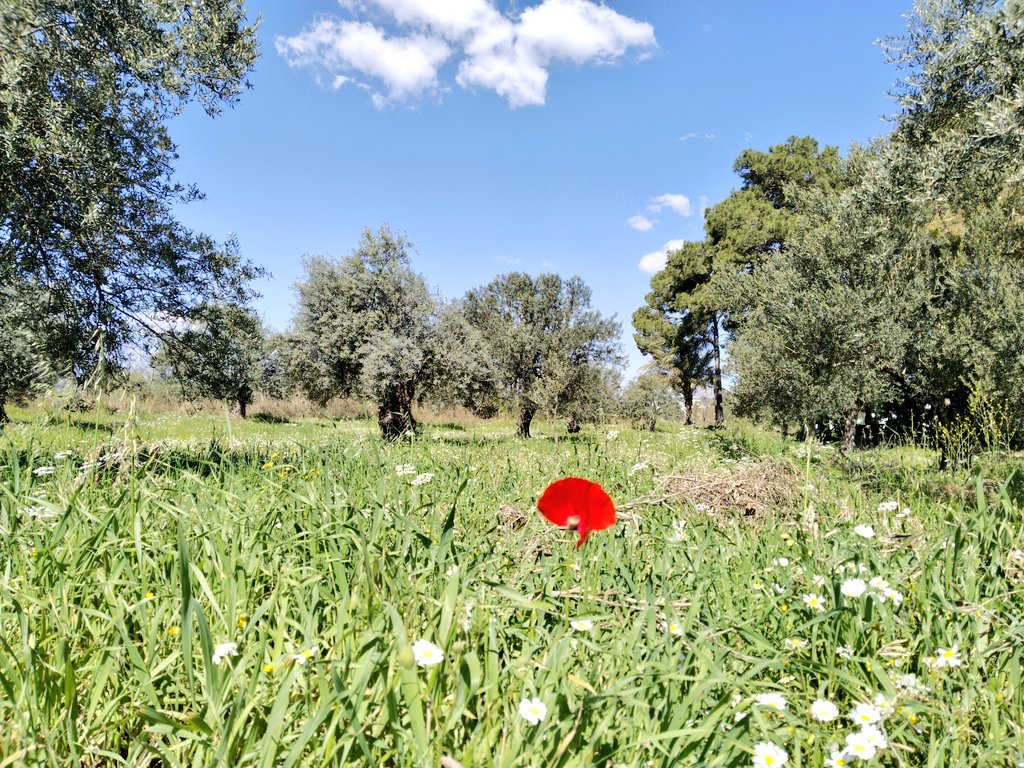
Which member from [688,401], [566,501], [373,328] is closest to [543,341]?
[373,328]

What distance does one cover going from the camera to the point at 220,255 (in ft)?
30.1

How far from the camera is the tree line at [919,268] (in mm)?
6480

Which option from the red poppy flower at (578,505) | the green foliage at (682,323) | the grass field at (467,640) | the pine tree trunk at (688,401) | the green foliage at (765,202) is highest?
the green foliage at (765,202)

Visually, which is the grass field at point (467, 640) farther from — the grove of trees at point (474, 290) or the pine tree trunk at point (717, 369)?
the pine tree trunk at point (717, 369)

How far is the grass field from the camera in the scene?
1458mm

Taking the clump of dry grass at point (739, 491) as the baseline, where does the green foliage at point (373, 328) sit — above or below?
above

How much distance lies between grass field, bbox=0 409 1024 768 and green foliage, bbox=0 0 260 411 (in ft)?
15.4

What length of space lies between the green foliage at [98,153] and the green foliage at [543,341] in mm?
17213

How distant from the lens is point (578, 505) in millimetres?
1853

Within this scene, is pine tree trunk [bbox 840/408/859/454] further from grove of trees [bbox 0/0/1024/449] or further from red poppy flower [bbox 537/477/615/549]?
red poppy flower [bbox 537/477/615/549]

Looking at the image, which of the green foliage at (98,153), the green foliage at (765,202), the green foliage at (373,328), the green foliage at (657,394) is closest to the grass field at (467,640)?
the green foliage at (98,153)

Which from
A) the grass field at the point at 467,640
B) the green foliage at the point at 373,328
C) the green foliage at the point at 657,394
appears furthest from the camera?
the green foliage at the point at 657,394

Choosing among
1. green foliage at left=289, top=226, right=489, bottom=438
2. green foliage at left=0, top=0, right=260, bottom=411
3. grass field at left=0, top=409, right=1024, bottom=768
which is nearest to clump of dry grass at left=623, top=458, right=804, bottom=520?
grass field at left=0, top=409, right=1024, bottom=768

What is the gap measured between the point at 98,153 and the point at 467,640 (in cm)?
794
